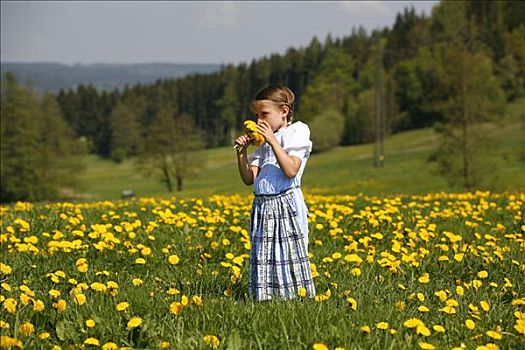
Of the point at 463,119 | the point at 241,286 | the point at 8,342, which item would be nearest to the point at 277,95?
the point at 241,286

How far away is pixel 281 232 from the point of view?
4188 mm

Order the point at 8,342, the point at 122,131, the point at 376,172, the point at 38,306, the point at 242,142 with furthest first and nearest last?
the point at 122,131 → the point at 376,172 → the point at 242,142 → the point at 38,306 → the point at 8,342

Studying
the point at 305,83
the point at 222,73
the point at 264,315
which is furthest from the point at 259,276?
the point at 222,73

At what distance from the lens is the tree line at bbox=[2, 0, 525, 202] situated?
26.0 meters

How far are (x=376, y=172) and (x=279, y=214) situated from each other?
37.6 meters

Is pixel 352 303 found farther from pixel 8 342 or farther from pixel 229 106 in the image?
pixel 229 106

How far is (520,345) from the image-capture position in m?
3.24

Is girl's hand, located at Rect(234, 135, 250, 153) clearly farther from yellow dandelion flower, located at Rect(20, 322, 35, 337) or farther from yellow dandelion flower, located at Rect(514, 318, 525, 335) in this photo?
yellow dandelion flower, located at Rect(514, 318, 525, 335)

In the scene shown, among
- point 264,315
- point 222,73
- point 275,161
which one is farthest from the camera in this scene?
point 222,73

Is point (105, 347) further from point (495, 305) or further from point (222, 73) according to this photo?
point (222, 73)

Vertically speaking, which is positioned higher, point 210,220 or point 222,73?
point 222,73

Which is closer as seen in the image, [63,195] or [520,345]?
[520,345]

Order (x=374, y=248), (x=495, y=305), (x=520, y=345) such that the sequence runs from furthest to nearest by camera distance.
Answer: (x=374, y=248)
(x=495, y=305)
(x=520, y=345)

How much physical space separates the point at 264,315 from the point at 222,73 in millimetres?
124258
